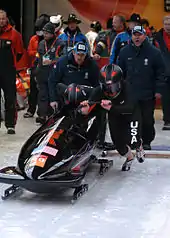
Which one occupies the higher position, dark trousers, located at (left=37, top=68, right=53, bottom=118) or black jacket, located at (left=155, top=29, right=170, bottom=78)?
black jacket, located at (left=155, top=29, right=170, bottom=78)

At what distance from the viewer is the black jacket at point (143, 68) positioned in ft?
25.4

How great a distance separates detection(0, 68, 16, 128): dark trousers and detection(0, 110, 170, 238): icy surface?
272cm

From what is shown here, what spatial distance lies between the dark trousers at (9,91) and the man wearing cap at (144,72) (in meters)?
1.84

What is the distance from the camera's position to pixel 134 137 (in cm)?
686

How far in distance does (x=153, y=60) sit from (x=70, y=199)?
2650 mm

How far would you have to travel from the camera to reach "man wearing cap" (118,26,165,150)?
25.4ft

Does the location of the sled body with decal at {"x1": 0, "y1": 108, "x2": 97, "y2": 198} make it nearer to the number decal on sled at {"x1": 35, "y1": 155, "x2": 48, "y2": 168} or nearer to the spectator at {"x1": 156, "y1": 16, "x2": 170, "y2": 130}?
the number decal on sled at {"x1": 35, "y1": 155, "x2": 48, "y2": 168}

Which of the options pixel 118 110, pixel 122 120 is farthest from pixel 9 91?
pixel 118 110

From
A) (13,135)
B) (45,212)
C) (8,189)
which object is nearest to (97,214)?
(45,212)

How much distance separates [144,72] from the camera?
779 cm

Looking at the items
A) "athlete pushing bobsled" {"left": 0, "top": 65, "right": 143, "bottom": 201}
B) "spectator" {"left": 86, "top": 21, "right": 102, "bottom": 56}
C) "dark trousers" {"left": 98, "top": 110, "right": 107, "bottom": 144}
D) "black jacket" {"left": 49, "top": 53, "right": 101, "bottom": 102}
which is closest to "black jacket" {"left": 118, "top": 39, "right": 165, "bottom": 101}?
"dark trousers" {"left": 98, "top": 110, "right": 107, "bottom": 144}

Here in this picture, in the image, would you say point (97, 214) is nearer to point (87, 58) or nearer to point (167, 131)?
point (87, 58)

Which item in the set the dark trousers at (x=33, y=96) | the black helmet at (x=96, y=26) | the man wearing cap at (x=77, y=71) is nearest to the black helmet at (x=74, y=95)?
the man wearing cap at (x=77, y=71)

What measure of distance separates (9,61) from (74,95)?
2.91 metres
